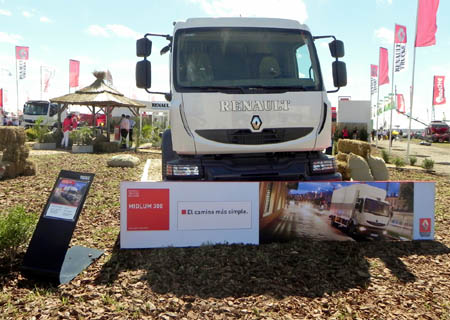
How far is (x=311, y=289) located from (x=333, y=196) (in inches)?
58.8

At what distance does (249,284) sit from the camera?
3480mm

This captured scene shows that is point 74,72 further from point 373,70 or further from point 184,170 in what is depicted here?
point 184,170

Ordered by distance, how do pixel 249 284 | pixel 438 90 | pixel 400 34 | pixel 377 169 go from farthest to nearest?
pixel 438 90 < pixel 400 34 < pixel 377 169 < pixel 249 284

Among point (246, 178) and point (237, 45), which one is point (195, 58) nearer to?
point (237, 45)

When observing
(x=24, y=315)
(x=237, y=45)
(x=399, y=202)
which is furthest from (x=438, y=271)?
(x=24, y=315)

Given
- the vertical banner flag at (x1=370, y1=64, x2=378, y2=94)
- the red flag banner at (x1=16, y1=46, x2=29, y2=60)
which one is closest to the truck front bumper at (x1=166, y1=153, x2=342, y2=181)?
the vertical banner flag at (x1=370, y1=64, x2=378, y2=94)

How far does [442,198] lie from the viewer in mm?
8102

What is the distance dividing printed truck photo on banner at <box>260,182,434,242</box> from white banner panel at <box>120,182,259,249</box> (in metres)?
0.21

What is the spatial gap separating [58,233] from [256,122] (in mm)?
2523

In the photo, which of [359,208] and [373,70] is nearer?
[359,208]

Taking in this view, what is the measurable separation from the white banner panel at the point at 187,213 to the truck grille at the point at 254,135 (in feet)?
1.86

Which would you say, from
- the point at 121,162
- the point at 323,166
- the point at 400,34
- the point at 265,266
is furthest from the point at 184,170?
the point at 400,34

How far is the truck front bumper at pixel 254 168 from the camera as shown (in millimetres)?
4656

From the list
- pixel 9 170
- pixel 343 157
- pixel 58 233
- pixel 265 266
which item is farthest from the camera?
pixel 9 170
